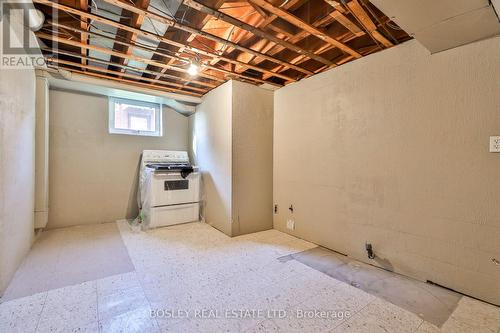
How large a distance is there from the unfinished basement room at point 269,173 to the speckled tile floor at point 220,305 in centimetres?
2

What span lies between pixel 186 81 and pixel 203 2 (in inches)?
69.4

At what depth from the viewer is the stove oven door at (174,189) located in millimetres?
3543

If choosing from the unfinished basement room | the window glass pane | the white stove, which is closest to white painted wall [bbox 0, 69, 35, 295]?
the unfinished basement room

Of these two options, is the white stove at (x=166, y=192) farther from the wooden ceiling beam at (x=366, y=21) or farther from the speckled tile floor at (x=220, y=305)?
the wooden ceiling beam at (x=366, y=21)

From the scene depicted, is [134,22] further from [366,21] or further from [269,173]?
[269,173]

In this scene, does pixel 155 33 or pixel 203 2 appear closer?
pixel 203 2

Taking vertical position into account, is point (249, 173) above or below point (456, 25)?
below

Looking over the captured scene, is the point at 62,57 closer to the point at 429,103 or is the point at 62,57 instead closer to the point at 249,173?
the point at 249,173

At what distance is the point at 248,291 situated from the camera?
1.87m

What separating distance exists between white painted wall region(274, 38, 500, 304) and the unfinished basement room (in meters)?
0.01

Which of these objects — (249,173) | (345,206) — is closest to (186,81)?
(249,173)

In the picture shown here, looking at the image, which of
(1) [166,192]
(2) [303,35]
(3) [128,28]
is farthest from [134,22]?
(1) [166,192]

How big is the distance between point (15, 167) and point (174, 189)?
6.37ft

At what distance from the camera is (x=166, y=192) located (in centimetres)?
362
